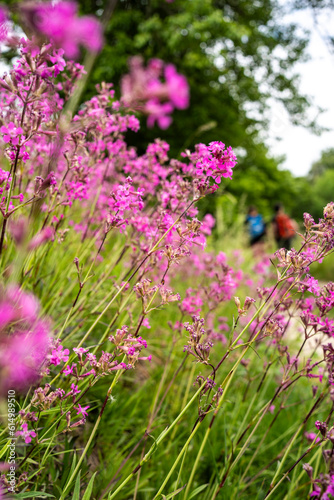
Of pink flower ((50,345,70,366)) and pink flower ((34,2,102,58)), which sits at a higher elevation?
pink flower ((34,2,102,58))

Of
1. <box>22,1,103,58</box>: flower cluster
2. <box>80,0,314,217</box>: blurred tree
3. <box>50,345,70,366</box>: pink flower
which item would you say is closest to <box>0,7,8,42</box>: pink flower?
<box>22,1,103,58</box>: flower cluster

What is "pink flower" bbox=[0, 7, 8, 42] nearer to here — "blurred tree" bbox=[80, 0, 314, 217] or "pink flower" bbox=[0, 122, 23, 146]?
"pink flower" bbox=[0, 122, 23, 146]

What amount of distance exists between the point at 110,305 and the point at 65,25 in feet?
4.38

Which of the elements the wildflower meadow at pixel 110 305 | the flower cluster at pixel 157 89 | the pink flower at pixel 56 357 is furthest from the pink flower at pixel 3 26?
the pink flower at pixel 56 357

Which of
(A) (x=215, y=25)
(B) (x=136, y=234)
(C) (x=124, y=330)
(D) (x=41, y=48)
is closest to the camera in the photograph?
(D) (x=41, y=48)

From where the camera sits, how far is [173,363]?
3.29m

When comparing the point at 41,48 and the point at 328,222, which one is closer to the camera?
the point at 41,48

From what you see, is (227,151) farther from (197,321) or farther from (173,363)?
(173,363)

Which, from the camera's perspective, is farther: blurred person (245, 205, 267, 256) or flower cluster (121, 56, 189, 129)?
blurred person (245, 205, 267, 256)

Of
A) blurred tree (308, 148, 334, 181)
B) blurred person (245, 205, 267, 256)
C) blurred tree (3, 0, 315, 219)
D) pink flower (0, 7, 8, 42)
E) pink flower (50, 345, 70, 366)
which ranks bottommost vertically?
pink flower (50, 345, 70, 366)

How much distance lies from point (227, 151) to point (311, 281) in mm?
606

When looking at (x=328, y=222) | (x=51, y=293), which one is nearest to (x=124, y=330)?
(x=328, y=222)

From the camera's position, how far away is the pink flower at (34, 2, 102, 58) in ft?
2.02

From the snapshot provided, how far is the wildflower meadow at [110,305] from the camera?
0.85 metres
